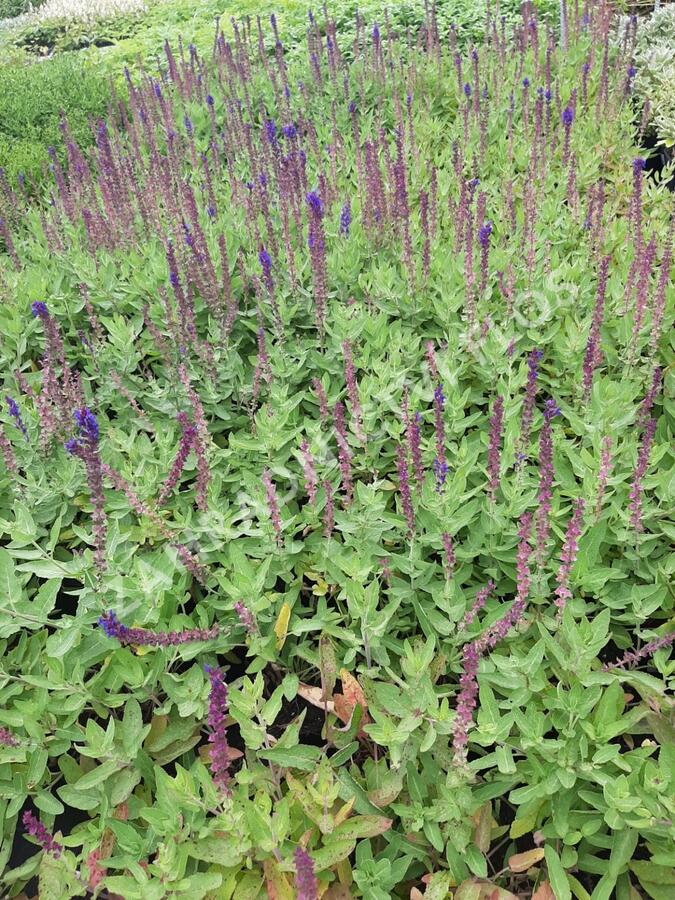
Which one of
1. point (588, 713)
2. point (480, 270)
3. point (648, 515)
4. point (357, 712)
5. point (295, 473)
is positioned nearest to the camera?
point (588, 713)

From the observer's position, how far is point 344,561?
2.18 metres

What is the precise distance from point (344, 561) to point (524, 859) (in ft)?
3.06

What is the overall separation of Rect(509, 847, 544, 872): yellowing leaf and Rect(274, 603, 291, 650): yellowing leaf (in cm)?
91

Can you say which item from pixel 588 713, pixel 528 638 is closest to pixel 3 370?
pixel 528 638

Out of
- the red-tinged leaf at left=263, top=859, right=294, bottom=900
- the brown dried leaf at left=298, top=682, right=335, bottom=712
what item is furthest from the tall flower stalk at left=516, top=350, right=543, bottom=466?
the red-tinged leaf at left=263, top=859, right=294, bottom=900

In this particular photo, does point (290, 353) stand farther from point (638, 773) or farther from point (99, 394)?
point (638, 773)

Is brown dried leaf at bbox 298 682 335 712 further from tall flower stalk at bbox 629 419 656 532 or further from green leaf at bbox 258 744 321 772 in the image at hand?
tall flower stalk at bbox 629 419 656 532

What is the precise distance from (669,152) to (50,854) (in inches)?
251

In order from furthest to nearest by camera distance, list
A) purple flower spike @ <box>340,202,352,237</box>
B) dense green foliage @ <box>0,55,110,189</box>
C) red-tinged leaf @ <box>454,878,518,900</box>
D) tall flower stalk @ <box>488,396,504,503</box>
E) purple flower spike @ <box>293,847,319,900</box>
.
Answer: dense green foliage @ <box>0,55,110,189</box> < purple flower spike @ <box>340,202,352,237</box> < tall flower stalk @ <box>488,396,504,503</box> < red-tinged leaf @ <box>454,878,518,900</box> < purple flower spike @ <box>293,847,319,900</box>

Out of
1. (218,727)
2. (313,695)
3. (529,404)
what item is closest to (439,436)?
(529,404)

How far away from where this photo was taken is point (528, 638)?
221 cm

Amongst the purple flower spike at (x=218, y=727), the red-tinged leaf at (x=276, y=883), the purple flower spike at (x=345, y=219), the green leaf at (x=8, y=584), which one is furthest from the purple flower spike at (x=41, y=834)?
the purple flower spike at (x=345, y=219)

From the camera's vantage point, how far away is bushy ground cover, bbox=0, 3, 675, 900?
→ 1837 mm

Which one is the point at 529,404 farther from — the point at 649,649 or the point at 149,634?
the point at 149,634
